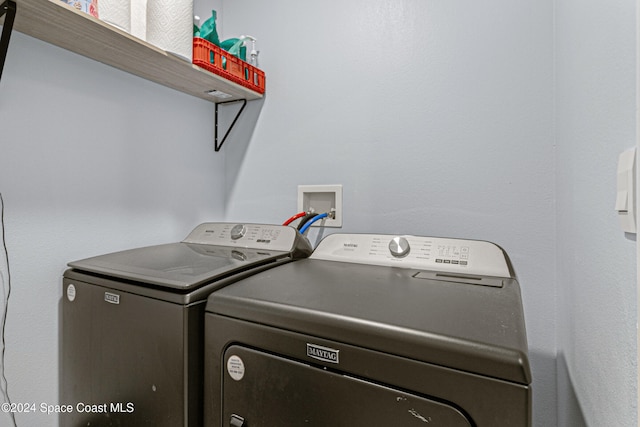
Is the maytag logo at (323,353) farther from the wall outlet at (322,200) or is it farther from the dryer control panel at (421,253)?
the wall outlet at (322,200)

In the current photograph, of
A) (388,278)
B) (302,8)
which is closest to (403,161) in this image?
(388,278)

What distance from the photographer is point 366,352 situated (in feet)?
2.02

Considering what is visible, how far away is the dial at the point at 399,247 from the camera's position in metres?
1.12

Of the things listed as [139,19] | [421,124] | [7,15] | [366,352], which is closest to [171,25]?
[139,19]

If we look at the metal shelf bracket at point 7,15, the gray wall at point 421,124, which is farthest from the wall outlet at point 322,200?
the metal shelf bracket at point 7,15

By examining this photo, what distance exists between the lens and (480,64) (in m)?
1.26

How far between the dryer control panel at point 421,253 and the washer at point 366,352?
0.08m

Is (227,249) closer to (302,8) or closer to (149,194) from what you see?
(149,194)

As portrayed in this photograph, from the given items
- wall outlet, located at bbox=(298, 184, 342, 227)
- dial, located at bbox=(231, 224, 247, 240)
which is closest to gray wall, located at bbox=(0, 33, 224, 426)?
dial, located at bbox=(231, 224, 247, 240)

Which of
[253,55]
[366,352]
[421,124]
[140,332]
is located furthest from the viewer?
[253,55]

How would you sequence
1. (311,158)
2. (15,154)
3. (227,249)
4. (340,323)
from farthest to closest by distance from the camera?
(311,158) < (227,249) < (15,154) < (340,323)

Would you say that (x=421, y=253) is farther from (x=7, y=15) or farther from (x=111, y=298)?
(x=7, y=15)

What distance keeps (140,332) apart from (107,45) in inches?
37.1

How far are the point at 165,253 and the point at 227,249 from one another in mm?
219
